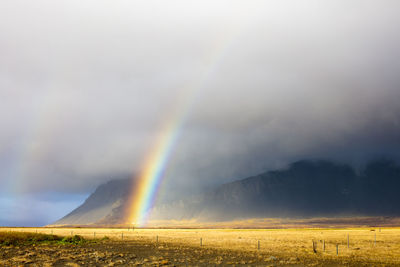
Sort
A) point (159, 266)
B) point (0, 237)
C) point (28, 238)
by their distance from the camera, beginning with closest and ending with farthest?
point (159, 266), point (0, 237), point (28, 238)

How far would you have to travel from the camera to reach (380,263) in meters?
39.4

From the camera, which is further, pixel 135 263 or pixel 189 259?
pixel 189 259

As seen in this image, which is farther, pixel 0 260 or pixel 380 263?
pixel 380 263

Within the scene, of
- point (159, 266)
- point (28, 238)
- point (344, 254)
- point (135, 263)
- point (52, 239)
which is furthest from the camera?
point (52, 239)

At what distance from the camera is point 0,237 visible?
55.1 metres

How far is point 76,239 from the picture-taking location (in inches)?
2598

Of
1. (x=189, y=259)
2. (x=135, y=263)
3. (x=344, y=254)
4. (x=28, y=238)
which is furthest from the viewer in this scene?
(x=28, y=238)

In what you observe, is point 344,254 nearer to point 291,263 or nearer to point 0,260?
point 291,263

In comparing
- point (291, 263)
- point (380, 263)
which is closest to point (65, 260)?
point (291, 263)

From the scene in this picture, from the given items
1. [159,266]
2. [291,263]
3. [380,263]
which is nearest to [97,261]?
[159,266]

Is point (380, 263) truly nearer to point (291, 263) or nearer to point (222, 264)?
point (291, 263)

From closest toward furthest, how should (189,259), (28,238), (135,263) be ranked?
(135,263) → (189,259) → (28,238)

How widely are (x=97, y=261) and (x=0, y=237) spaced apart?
27.7 m

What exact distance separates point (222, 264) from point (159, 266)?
24.9 feet
